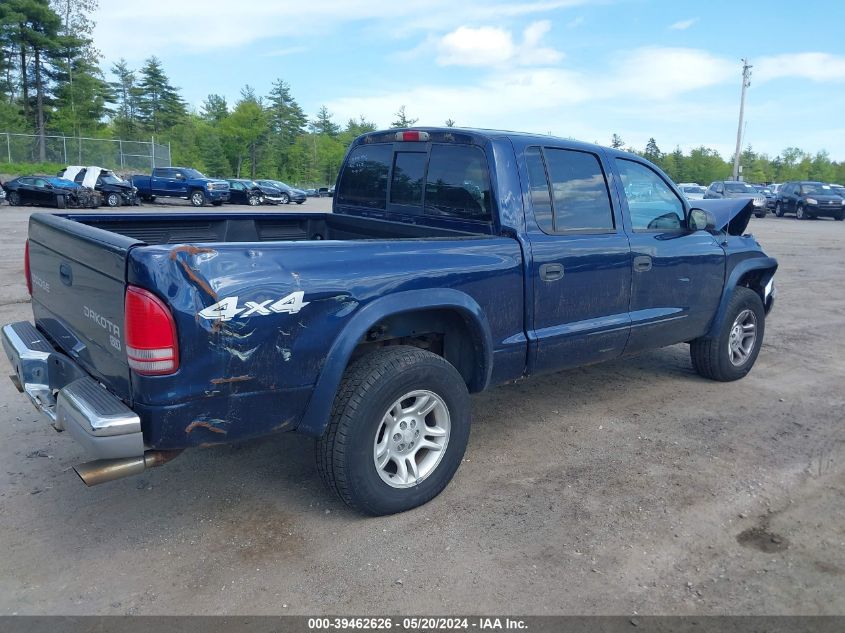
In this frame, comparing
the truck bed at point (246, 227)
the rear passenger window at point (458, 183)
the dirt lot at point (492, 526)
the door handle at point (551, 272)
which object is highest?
the rear passenger window at point (458, 183)

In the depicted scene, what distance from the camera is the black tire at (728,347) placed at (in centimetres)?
550

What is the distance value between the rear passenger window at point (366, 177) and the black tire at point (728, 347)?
2.82 m

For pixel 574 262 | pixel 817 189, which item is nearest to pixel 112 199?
pixel 574 262

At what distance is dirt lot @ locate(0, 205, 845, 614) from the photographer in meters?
2.86

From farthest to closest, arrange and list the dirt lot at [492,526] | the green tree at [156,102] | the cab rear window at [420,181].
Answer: the green tree at [156,102] < the cab rear window at [420,181] < the dirt lot at [492,526]

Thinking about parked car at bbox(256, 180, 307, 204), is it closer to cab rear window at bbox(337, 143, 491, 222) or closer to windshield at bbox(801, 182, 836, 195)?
windshield at bbox(801, 182, 836, 195)

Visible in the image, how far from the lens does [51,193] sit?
26.7 m

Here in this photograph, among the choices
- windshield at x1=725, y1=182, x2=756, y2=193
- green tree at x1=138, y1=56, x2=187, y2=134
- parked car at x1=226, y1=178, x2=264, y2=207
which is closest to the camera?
windshield at x1=725, y1=182, x2=756, y2=193

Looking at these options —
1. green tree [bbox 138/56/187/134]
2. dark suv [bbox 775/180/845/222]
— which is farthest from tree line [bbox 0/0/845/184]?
dark suv [bbox 775/180/845/222]

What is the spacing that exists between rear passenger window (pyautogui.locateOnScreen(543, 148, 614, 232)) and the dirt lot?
1.38m

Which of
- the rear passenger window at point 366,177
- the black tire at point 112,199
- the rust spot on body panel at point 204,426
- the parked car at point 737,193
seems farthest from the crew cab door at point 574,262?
the black tire at point 112,199

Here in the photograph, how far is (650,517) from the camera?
11.5ft

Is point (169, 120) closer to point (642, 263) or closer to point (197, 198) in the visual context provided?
point (197, 198)

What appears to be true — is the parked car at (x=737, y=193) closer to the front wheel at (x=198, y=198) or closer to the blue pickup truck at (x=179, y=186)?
the blue pickup truck at (x=179, y=186)
